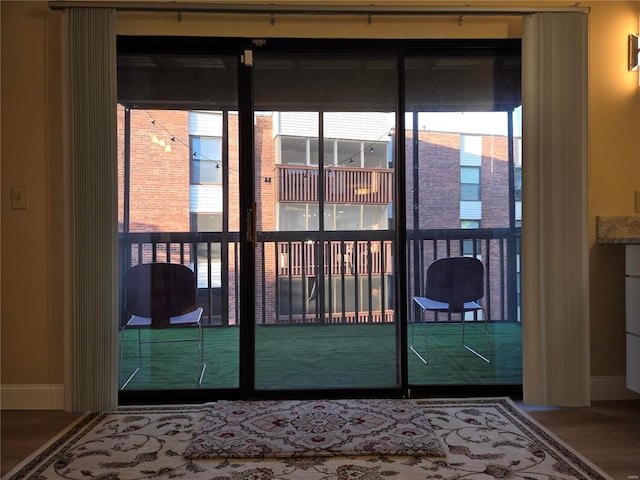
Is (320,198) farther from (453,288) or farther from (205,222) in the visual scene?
(453,288)

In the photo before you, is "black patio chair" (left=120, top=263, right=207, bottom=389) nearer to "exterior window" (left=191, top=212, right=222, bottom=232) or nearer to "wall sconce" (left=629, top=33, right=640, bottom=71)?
"exterior window" (left=191, top=212, right=222, bottom=232)

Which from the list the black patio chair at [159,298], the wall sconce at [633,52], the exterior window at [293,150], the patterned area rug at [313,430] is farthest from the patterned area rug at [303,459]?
the wall sconce at [633,52]

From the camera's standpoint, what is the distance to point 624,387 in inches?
102

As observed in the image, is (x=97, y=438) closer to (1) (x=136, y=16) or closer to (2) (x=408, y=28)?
(1) (x=136, y=16)

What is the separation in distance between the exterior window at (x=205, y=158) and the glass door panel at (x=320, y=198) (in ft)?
0.75

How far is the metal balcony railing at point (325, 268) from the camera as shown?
2.63 m

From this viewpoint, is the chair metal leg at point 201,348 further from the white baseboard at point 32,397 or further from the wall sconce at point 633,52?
the wall sconce at point 633,52

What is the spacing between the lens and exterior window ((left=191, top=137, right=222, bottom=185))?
2625mm

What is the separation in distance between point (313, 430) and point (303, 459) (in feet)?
0.80

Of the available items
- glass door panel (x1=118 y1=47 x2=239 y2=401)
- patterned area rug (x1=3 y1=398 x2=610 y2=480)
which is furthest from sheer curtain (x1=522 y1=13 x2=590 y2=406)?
glass door panel (x1=118 y1=47 x2=239 y2=401)

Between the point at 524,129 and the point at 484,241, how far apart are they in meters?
0.67

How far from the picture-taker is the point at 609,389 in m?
2.58

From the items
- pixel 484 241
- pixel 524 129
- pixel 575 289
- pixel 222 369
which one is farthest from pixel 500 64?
pixel 222 369

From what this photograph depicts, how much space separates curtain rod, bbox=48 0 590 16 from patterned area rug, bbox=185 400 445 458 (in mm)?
2143
